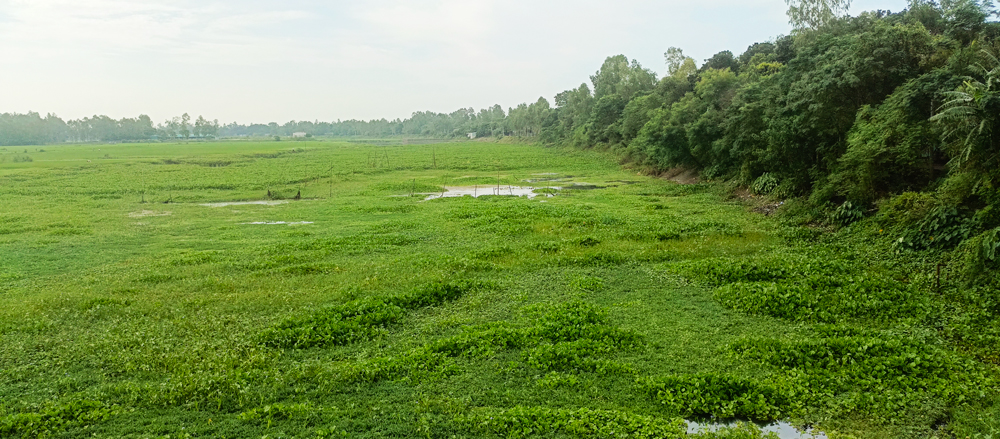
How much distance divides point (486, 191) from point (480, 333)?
2480 centimetres

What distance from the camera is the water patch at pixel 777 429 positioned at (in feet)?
22.8

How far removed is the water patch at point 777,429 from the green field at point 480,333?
0.47 feet

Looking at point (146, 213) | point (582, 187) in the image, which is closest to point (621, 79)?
point (582, 187)

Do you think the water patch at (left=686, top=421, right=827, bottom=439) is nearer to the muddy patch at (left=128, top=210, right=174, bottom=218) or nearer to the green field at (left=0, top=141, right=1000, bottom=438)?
the green field at (left=0, top=141, right=1000, bottom=438)

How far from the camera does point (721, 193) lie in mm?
28062

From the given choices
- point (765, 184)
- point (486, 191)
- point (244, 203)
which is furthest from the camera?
point (486, 191)

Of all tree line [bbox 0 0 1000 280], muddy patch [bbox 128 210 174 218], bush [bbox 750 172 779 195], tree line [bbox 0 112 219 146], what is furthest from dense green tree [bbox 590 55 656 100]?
tree line [bbox 0 112 219 146]

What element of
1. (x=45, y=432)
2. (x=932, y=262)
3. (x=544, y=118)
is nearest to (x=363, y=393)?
(x=45, y=432)

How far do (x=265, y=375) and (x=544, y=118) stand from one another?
9891 cm

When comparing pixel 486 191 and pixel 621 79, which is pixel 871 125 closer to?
pixel 486 191

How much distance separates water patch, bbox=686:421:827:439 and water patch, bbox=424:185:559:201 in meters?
23.8

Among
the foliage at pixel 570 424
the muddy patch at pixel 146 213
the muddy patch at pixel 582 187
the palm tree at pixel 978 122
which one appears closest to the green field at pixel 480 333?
the foliage at pixel 570 424

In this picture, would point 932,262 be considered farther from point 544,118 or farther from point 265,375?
point 544,118

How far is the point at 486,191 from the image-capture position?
34281 millimetres
